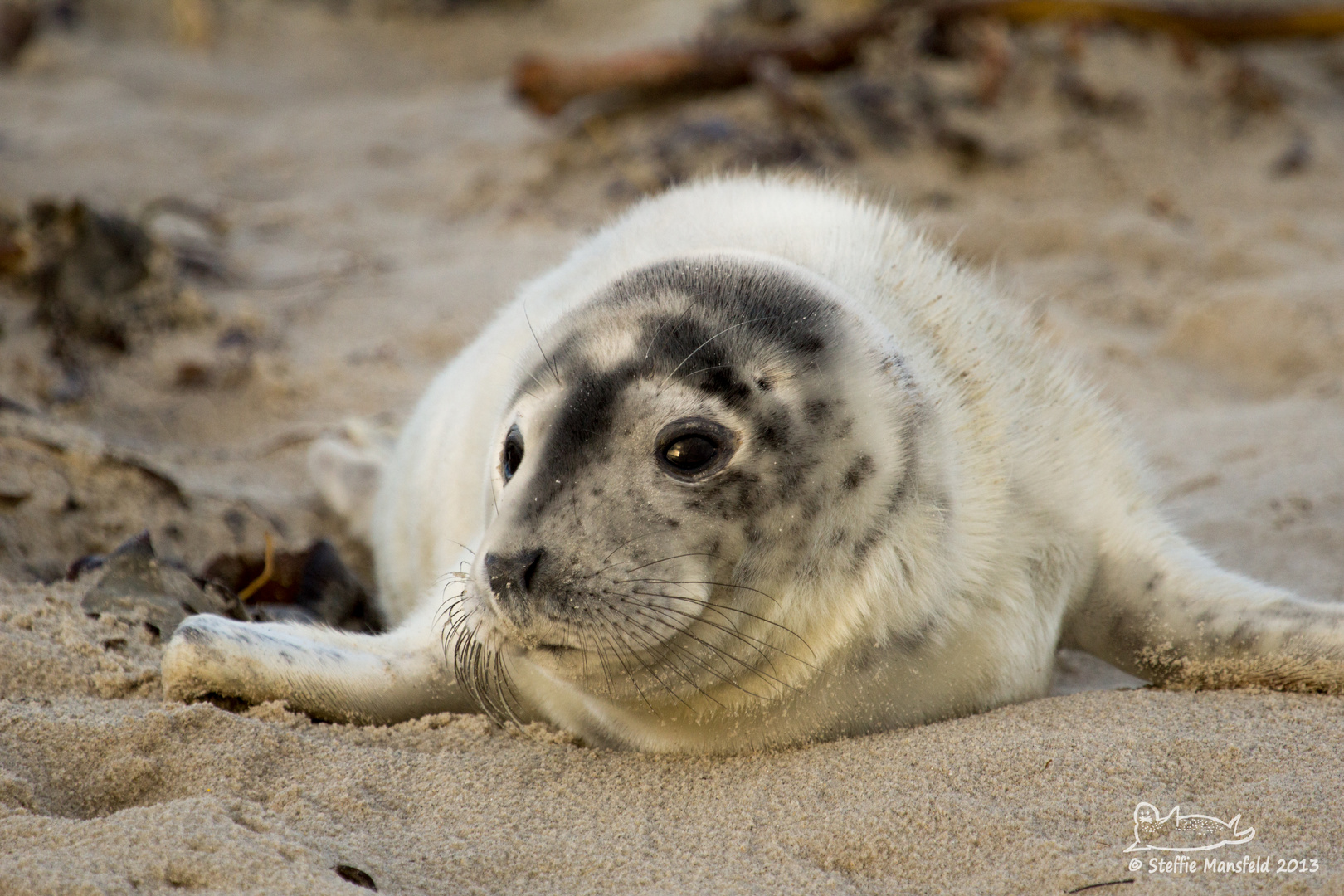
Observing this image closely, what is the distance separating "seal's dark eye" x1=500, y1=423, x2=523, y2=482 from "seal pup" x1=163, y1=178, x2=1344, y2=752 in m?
0.01

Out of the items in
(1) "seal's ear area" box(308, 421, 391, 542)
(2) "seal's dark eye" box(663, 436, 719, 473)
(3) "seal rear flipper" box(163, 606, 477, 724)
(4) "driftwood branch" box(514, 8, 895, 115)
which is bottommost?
(1) "seal's ear area" box(308, 421, 391, 542)

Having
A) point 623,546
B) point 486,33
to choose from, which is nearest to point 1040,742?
point 623,546

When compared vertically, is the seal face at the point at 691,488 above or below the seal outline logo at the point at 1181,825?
above

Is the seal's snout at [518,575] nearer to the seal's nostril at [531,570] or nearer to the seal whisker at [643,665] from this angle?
the seal's nostril at [531,570]

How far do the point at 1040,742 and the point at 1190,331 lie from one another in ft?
10.4

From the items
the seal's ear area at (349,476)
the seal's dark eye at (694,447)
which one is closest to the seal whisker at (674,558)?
the seal's dark eye at (694,447)

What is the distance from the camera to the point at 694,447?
199 cm

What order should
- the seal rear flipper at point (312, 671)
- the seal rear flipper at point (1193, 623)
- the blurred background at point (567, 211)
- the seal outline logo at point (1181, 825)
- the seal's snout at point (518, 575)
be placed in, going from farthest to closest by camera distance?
the blurred background at point (567, 211) < the seal rear flipper at point (1193, 623) < the seal rear flipper at point (312, 671) < the seal's snout at point (518, 575) < the seal outline logo at point (1181, 825)

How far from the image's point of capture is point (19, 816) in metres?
1.72

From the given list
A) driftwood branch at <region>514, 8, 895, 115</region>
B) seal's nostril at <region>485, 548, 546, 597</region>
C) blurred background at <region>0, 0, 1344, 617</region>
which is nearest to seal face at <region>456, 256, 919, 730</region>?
seal's nostril at <region>485, 548, 546, 597</region>

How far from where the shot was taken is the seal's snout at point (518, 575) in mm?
1926

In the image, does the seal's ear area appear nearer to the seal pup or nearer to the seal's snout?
the seal pup

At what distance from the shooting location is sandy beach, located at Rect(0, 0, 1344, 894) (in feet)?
6.03

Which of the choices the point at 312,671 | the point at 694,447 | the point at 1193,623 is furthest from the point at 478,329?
the point at 1193,623
